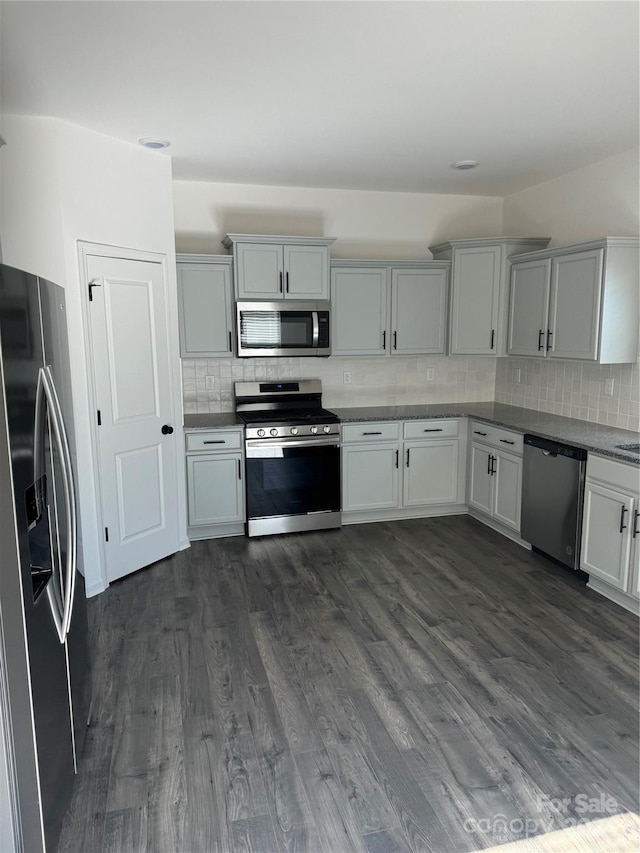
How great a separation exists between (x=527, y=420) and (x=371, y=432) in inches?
46.3

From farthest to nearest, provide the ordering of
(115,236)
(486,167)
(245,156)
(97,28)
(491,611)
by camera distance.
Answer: (486,167), (245,156), (115,236), (491,611), (97,28)

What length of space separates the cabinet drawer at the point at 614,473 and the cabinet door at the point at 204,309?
271cm

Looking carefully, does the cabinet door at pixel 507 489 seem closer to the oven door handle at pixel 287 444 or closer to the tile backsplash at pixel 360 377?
the tile backsplash at pixel 360 377

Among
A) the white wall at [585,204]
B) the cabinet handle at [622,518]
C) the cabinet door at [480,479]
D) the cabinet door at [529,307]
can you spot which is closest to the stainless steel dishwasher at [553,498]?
the cabinet handle at [622,518]

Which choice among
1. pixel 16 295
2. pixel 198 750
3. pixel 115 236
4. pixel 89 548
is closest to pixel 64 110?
pixel 115 236

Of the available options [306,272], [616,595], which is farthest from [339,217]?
[616,595]

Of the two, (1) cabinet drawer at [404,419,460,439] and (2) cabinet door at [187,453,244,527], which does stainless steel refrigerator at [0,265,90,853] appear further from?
(1) cabinet drawer at [404,419,460,439]

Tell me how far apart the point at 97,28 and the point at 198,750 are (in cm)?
277

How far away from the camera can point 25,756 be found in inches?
60.1

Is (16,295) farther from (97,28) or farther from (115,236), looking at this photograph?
(115,236)

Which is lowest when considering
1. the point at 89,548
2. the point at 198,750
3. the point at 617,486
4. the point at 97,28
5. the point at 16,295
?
the point at 198,750

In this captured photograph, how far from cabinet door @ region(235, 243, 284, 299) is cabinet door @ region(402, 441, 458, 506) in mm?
1635

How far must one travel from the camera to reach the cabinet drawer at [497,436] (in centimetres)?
420

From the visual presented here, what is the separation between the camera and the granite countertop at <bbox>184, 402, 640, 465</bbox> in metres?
3.55
